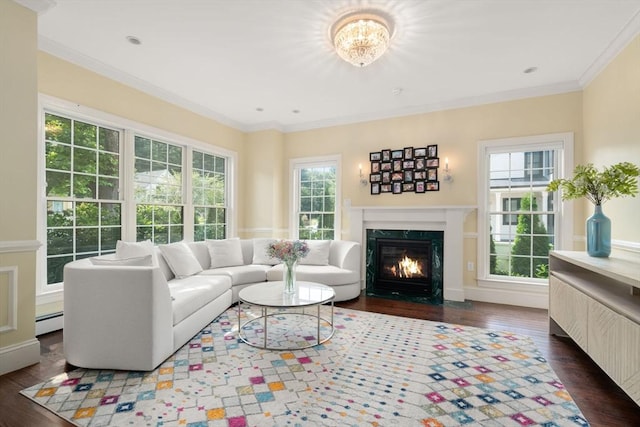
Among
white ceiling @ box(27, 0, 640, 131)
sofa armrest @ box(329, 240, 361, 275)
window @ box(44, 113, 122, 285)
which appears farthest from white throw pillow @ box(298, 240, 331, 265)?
window @ box(44, 113, 122, 285)

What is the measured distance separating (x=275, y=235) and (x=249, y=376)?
11.1 feet

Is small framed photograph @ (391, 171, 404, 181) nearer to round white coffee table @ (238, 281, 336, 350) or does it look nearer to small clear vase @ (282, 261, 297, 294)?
round white coffee table @ (238, 281, 336, 350)

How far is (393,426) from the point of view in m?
1.71

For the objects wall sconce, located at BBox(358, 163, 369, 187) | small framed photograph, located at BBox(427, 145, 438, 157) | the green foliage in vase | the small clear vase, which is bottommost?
the small clear vase

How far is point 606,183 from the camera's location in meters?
2.59

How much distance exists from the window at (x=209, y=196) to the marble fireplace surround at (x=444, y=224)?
2.39 meters

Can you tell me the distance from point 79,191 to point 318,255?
3058 millimetres

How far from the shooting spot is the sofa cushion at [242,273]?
3954mm

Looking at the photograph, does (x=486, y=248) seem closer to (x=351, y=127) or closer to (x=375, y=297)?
(x=375, y=297)

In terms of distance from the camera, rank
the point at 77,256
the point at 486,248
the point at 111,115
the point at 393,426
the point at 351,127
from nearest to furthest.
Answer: the point at 393,426, the point at 77,256, the point at 111,115, the point at 486,248, the point at 351,127

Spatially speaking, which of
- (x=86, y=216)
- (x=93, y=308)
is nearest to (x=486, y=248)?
(x=93, y=308)

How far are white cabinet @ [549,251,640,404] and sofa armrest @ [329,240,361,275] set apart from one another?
90.4 inches

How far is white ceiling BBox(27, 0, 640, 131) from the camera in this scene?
248 centimetres

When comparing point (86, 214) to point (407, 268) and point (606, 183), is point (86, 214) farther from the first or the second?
point (606, 183)
